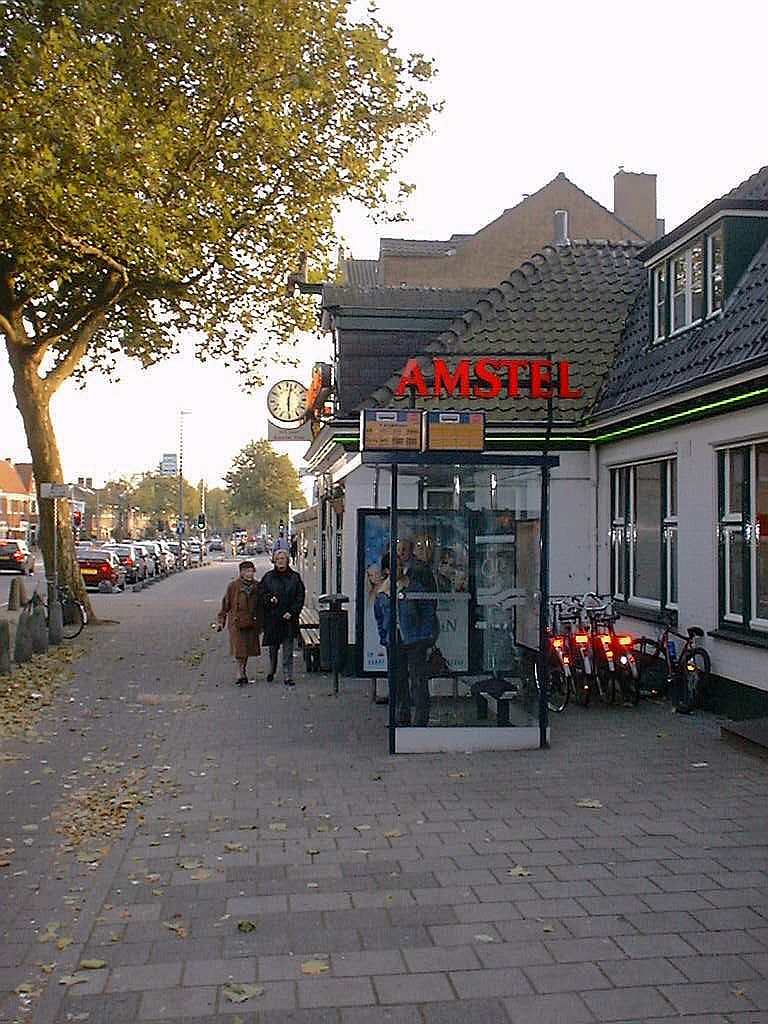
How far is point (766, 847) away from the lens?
7.04m

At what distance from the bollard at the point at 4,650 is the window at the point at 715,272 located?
32.2ft

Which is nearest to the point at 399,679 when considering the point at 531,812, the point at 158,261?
the point at 531,812

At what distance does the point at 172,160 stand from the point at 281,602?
298 inches

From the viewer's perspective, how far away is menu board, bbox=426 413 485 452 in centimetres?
1012

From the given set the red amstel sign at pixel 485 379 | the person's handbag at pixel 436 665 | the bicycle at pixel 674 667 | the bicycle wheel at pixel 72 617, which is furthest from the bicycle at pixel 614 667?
the bicycle wheel at pixel 72 617

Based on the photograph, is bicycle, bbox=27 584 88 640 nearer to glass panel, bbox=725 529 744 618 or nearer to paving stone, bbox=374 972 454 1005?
glass panel, bbox=725 529 744 618

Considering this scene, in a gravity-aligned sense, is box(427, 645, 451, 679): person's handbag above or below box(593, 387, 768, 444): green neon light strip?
below

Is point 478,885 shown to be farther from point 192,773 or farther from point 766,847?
point 192,773

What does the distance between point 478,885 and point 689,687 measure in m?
6.22

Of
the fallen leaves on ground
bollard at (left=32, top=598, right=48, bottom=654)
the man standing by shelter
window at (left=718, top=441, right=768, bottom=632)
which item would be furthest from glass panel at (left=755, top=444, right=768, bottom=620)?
bollard at (left=32, top=598, right=48, bottom=654)

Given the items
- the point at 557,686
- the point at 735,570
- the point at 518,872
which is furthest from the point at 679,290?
the point at 518,872

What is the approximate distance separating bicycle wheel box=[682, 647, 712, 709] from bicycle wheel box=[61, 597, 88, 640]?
13385 millimetres

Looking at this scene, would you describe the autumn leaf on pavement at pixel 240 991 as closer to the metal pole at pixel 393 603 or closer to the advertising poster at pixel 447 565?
the metal pole at pixel 393 603

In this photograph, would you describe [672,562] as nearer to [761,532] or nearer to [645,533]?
[645,533]
